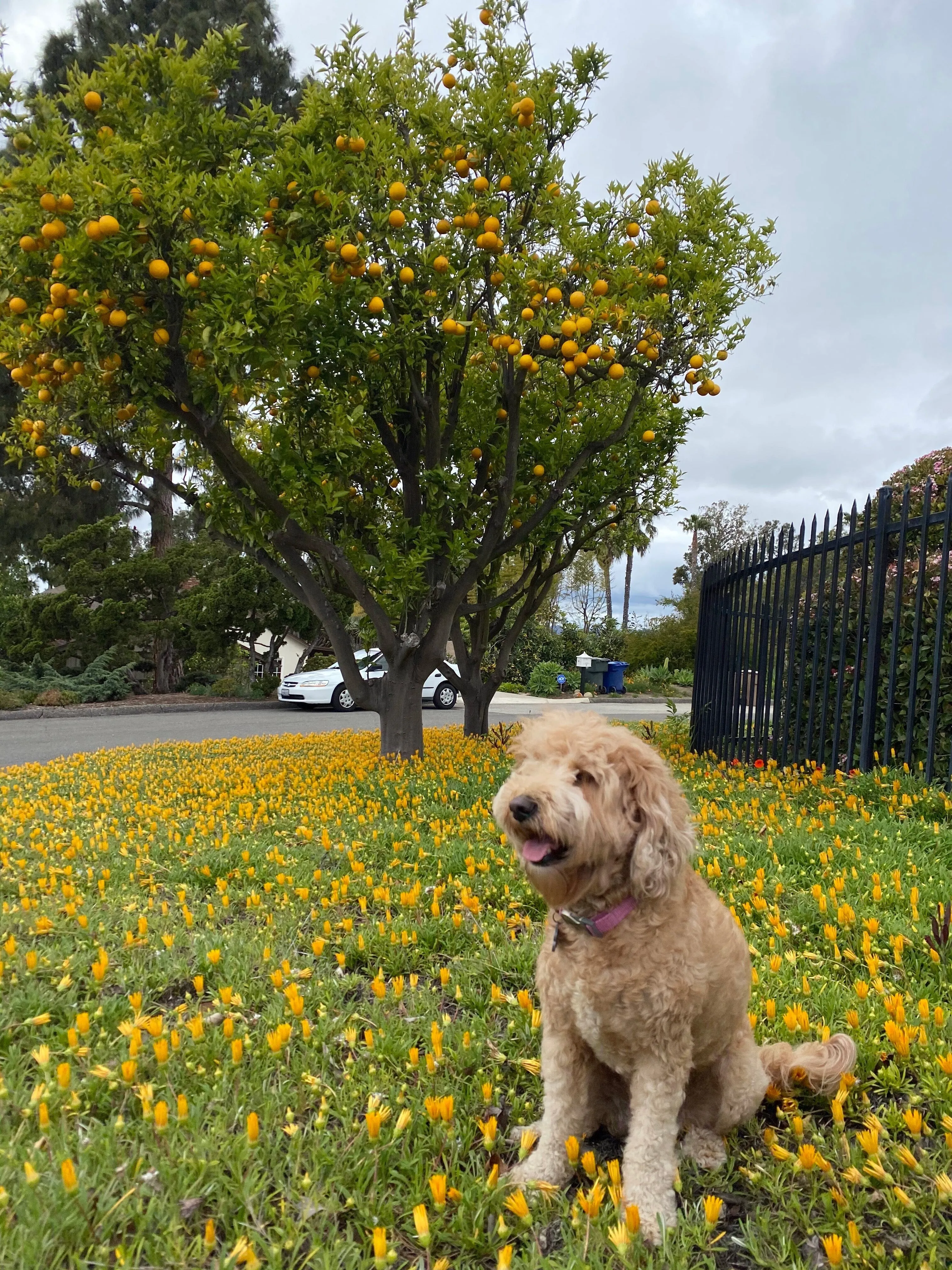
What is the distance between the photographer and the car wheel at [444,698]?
21.9 meters

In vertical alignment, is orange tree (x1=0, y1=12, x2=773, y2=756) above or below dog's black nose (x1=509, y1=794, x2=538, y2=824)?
above

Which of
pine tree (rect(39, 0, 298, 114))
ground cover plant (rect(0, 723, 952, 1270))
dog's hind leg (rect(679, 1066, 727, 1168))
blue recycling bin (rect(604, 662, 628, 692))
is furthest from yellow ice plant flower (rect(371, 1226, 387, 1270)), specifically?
blue recycling bin (rect(604, 662, 628, 692))

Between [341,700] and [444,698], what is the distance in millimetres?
3657

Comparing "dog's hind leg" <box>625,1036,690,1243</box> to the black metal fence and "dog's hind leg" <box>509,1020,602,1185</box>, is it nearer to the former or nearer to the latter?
"dog's hind leg" <box>509,1020,602,1185</box>

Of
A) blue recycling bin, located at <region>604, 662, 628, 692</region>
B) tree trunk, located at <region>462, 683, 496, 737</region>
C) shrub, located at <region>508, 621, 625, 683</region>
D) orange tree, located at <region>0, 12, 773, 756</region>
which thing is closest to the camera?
orange tree, located at <region>0, 12, 773, 756</region>

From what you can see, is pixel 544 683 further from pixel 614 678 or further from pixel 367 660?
pixel 367 660

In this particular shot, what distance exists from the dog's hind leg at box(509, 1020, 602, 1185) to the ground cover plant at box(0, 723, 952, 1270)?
7cm

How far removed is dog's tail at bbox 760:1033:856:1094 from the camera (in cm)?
233

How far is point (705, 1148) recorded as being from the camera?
2.22m

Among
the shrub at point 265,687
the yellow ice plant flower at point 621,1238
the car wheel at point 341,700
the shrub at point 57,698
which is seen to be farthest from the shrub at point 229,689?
the yellow ice plant flower at point 621,1238

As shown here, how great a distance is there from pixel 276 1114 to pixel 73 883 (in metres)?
2.49

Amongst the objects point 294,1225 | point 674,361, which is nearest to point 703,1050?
point 294,1225

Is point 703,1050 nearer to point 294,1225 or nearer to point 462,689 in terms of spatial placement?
point 294,1225

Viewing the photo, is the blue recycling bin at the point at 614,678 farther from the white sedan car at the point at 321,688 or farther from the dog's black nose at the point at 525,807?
the dog's black nose at the point at 525,807
